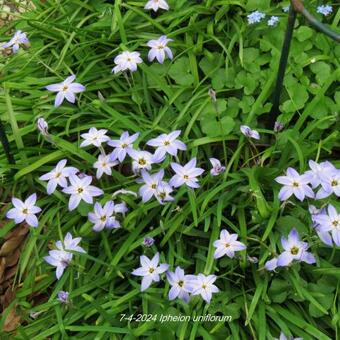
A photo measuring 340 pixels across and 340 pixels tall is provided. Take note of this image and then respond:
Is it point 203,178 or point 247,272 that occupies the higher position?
point 203,178

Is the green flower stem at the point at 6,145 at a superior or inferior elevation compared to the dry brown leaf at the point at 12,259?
superior

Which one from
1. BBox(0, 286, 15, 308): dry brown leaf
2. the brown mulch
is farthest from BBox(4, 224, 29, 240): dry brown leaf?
BBox(0, 286, 15, 308): dry brown leaf

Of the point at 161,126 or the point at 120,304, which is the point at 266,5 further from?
the point at 120,304

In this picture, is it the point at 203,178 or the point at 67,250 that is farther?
the point at 203,178

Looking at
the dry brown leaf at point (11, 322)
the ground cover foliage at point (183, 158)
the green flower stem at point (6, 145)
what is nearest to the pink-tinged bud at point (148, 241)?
the ground cover foliage at point (183, 158)

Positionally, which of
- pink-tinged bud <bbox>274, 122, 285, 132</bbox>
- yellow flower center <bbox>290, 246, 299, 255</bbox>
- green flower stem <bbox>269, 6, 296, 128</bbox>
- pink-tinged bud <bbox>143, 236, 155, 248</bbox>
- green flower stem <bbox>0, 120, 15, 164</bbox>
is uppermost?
green flower stem <bbox>269, 6, 296, 128</bbox>

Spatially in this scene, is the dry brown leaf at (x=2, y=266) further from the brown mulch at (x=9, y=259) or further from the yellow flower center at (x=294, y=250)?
the yellow flower center at (x=294, y=250)

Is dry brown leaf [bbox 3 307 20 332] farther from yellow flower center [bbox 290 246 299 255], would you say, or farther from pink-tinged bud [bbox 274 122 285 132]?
pink-tinged bud [bbox 274 122 285 132]

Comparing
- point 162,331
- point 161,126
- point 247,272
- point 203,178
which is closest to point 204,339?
point 162,331
